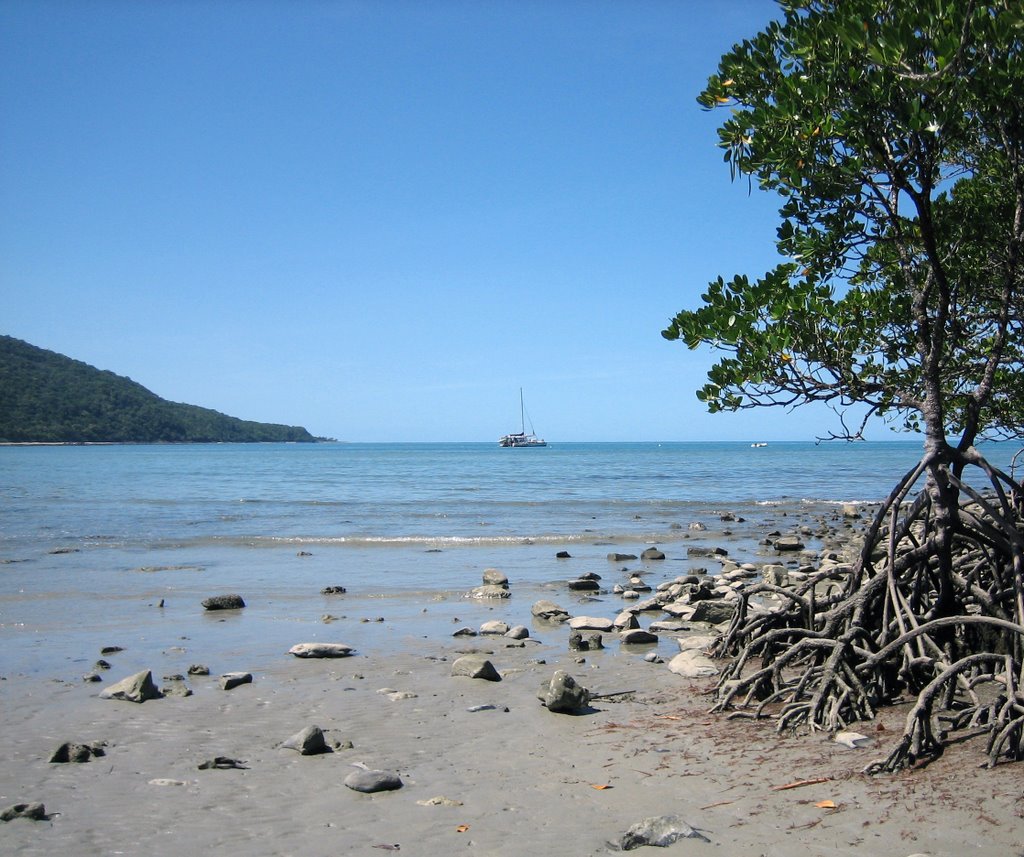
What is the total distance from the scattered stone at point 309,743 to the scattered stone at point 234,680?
2.37 meters

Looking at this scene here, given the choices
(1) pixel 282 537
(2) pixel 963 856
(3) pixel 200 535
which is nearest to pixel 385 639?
(2) pixel 963 856

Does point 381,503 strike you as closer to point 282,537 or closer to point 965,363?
point 282,537

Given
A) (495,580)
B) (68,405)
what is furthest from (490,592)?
(68,405)

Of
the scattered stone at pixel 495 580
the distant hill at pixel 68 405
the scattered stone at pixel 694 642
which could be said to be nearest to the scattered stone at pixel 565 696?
the scattered stone at pixel 694 642

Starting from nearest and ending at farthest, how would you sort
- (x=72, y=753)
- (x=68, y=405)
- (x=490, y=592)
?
1. (x=72, y=753)
2. (x=490, y=592)
3. (x=68, y=405)

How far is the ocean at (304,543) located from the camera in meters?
14.2

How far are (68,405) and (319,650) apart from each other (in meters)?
165

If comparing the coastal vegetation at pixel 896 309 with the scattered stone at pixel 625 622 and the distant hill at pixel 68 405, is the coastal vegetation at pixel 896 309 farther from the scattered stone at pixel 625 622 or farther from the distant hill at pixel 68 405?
the distant hill at pixel 68 405

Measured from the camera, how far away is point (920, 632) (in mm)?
7281

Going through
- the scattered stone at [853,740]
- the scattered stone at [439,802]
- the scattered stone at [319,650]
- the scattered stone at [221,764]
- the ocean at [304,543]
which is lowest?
the ocean at [304,543]

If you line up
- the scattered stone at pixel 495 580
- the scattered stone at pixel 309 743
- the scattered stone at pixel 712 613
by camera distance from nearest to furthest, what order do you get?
the scattered stone at pixel 309 743 → the scattered stone at pixel 712 613 → the scattered stone at pixel 495 580

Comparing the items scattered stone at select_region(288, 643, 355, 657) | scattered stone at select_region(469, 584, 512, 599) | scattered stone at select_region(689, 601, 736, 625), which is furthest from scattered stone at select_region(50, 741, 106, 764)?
scattered stone at select_region(469, 584, 512, 599)

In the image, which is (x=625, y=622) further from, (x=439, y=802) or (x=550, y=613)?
(x=439, y=802)

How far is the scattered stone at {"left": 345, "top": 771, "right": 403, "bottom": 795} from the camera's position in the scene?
652 cm
